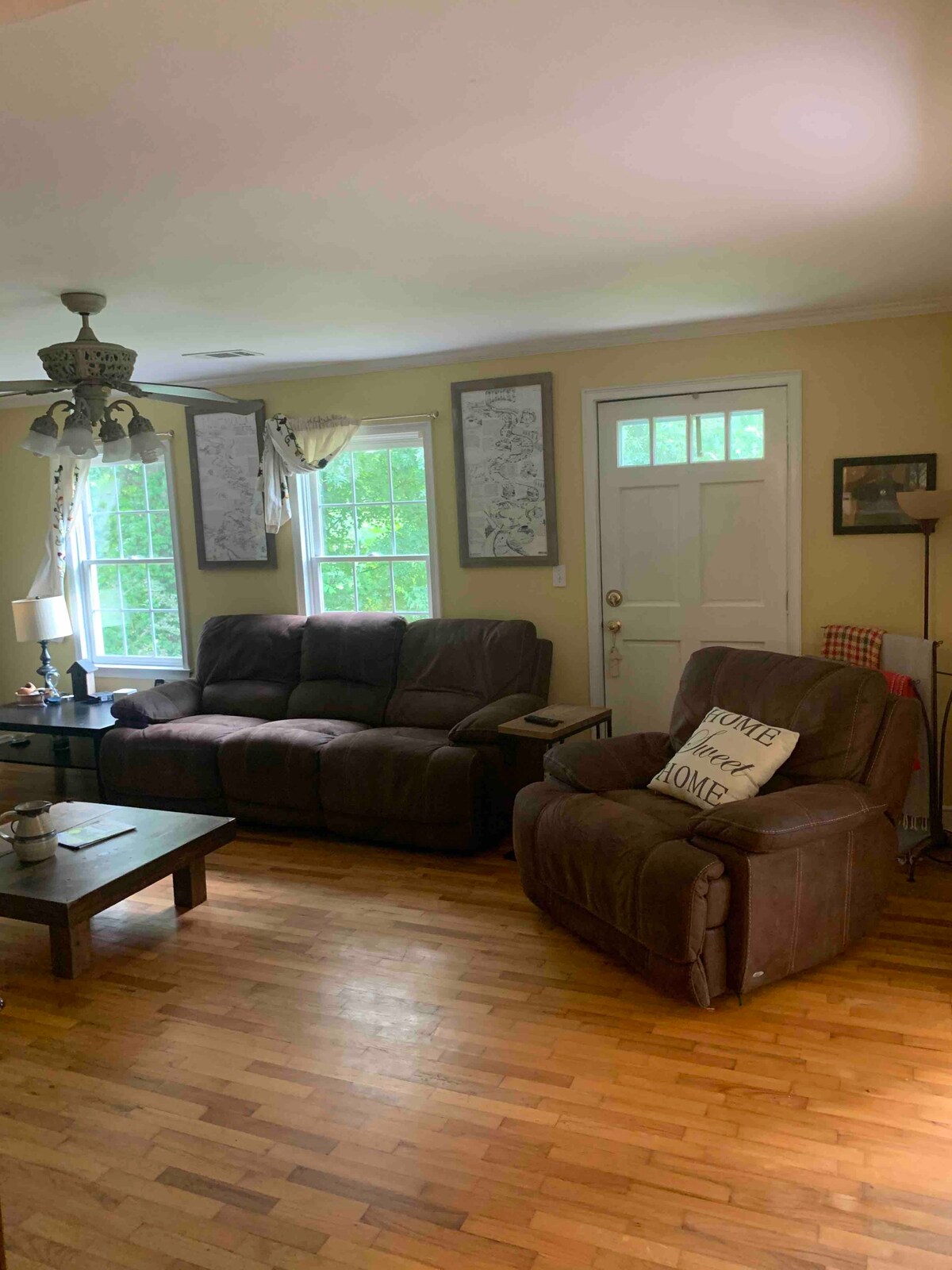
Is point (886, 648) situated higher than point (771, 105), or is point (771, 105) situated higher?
point (771, 105)

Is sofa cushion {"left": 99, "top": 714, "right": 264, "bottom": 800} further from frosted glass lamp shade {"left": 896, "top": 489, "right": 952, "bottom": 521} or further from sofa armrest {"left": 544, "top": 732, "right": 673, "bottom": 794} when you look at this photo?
frosted glass lamp shade {"left": 896, "top": 489, "right": 952, "bottom": 521}

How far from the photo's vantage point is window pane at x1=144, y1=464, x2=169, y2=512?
5855mm

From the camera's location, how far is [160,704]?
16.7ft

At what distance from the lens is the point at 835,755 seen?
3199mm

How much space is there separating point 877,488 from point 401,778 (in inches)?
96.8

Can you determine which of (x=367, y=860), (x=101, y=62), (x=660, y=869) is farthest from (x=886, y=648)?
(x=101, y=62)

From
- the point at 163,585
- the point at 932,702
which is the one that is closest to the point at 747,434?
the point at 932,702

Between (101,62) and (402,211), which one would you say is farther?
(402,211)

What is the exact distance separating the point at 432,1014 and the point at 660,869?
82cm

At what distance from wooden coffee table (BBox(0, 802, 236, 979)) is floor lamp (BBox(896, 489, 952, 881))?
281cm

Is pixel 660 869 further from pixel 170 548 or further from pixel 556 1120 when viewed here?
pixel 170 548

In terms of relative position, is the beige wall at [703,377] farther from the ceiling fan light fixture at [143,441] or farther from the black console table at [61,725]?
the ceiling fan light fixture at [143,441]

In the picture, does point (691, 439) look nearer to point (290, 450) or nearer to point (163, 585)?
point (290, 450)

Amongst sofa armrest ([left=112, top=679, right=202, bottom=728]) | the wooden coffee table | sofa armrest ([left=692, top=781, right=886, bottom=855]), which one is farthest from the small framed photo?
sofa armrest ([left=112, top=679, right=202, bottom=728])
